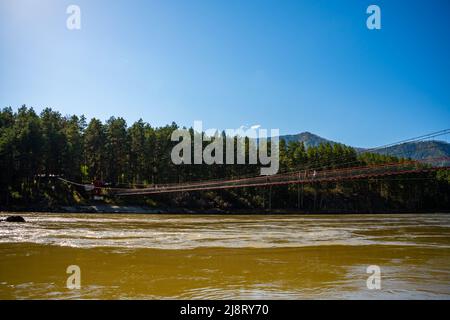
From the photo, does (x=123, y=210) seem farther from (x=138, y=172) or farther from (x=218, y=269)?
(x=218, y=269)

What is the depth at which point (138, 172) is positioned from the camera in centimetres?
7312

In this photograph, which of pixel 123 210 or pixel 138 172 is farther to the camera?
pixel 138 172

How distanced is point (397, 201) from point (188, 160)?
171 ft

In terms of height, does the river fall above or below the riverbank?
above

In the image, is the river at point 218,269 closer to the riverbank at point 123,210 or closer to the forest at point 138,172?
the riverbank at point 123,210

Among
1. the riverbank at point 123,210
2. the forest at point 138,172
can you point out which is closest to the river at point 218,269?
the riverbank at point 123,210

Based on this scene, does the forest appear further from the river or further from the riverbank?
the river

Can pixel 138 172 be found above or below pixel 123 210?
above

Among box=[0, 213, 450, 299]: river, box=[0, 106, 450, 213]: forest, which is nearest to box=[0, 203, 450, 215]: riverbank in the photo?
box=[0, 106, 450, 213]: forest

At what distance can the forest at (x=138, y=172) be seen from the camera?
192 feet

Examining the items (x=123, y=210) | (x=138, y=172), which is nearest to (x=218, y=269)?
(x=123, y=210)

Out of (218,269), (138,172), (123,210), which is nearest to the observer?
(218,269)

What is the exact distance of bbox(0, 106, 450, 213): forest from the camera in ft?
192

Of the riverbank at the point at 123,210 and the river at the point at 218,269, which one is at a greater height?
the river at the point at 218,269
